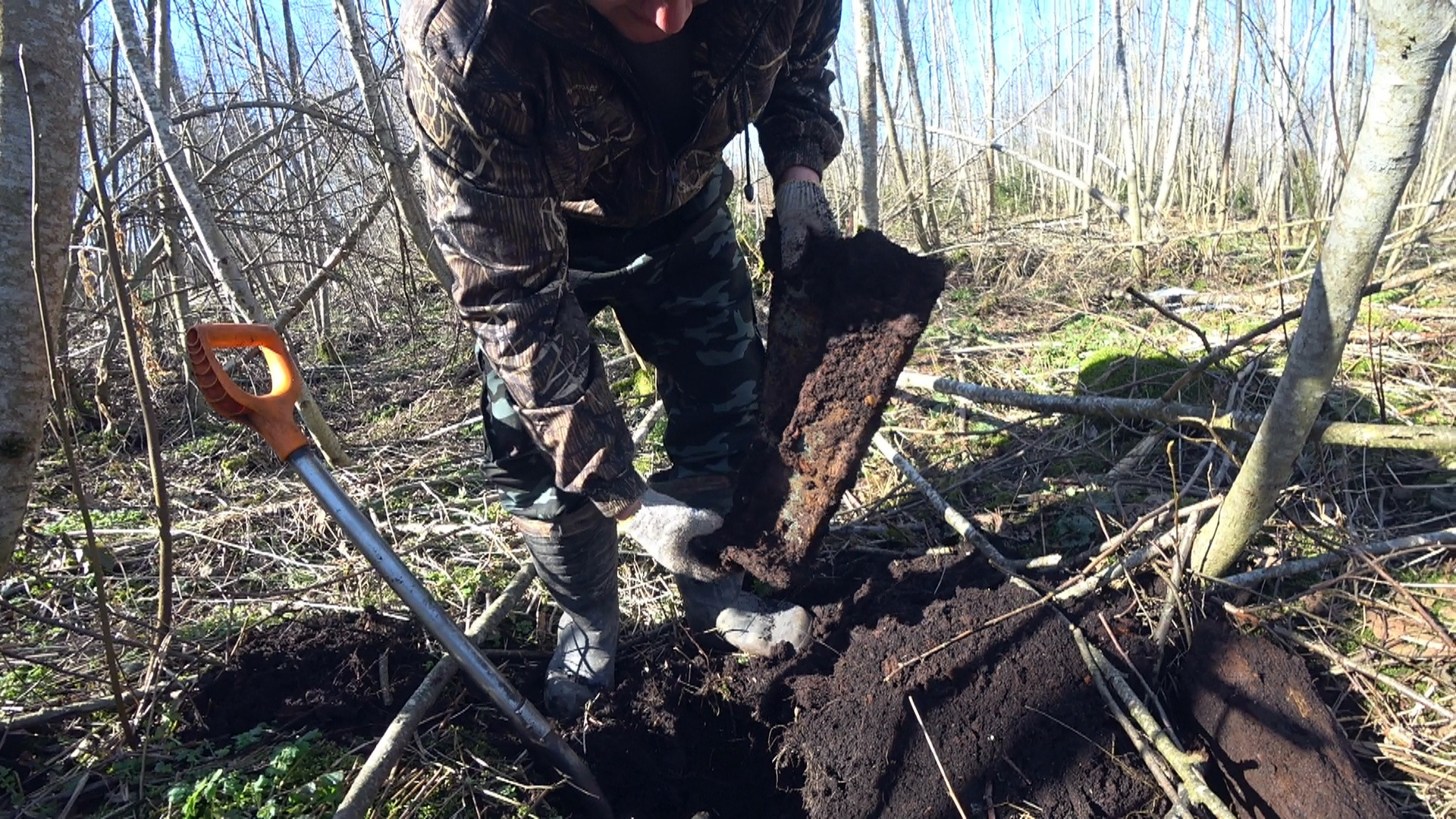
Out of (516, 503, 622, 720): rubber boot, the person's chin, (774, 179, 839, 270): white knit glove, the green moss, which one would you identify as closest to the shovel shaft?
(516, 503, 622, 720): rubber boot

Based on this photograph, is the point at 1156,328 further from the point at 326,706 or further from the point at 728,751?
the point at 326,706

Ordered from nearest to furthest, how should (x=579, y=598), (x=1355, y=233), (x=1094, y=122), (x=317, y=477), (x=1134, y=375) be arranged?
(x=1355, y=233) → (x=317, y=477) → (x=579, y=598) → (x=1134, y=375) → (x=1094, y=122)

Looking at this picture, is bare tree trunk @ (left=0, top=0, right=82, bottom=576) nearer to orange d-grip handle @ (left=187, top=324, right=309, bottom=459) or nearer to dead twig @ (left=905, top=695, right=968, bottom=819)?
orange d-grip handle @ (left=187, top=324, right=309, bottom=459)

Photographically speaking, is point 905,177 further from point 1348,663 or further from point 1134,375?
point 1348,663

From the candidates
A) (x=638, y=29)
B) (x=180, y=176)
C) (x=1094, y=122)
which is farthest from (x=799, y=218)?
(x=1094, y=122)

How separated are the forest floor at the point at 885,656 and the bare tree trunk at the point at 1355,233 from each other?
0.84 ft

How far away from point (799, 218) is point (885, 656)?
3.88 feet

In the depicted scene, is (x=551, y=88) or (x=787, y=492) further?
(x=787, y=492)

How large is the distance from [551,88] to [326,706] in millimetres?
1579

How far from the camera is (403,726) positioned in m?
1.72

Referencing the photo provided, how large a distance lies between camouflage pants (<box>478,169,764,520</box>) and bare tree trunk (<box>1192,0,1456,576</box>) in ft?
4.17

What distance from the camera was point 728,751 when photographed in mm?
2002

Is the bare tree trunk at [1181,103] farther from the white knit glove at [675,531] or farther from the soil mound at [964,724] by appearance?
the white knit glove at [675,531]

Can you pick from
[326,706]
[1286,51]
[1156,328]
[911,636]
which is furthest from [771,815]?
[1286,51]
